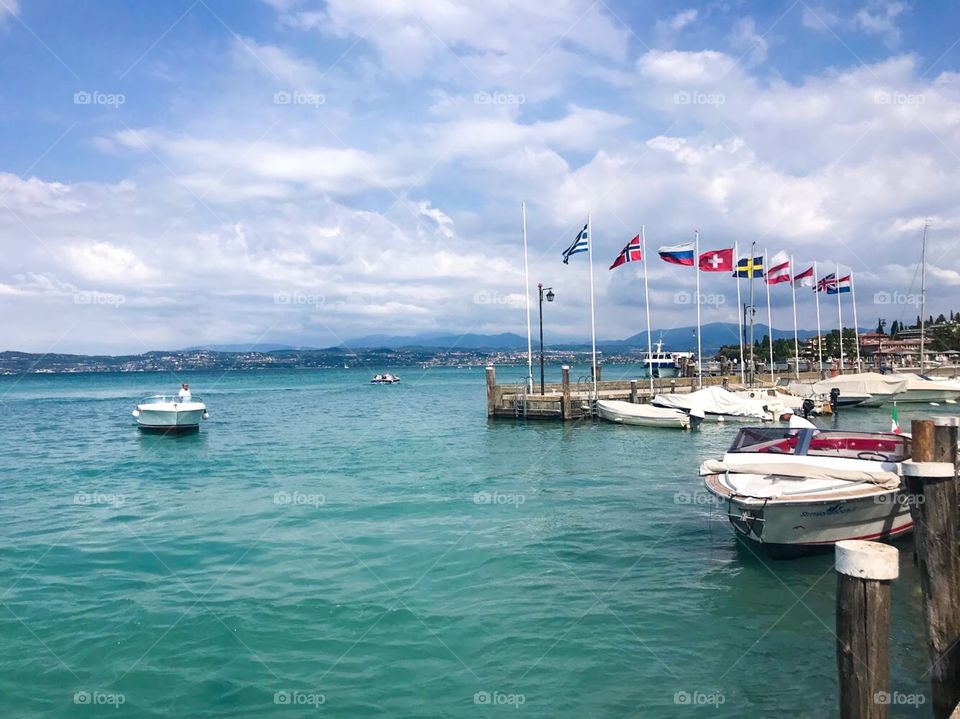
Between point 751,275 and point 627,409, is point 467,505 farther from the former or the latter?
point 751,275

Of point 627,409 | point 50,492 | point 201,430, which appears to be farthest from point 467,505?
point 201,430

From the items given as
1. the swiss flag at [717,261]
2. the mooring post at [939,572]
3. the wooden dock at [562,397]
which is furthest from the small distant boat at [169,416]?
the mooring post at [939,572]

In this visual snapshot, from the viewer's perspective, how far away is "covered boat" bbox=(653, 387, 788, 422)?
40188 mm

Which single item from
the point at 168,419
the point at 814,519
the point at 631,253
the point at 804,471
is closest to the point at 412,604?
the point at 814,519

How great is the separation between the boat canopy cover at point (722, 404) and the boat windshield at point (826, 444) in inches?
985

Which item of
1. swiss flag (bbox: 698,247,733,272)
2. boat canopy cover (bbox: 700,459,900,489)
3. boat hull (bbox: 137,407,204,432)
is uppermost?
swiss flag (bbox: 698,247,733,272)

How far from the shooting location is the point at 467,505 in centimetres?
2000

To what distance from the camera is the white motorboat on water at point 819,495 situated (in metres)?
12.6

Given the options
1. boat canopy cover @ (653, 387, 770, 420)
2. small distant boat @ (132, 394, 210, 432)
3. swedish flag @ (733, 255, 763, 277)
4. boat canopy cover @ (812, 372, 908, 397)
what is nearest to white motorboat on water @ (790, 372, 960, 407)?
boat canopy cover @ (812, 372, 908, 397)

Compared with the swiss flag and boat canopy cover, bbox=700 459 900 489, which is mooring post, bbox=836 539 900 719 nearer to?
boat canopy cover, bbox=700 459 900 489

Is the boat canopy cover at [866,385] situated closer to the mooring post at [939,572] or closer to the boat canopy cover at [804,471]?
the boat canopy cover at [804,471]

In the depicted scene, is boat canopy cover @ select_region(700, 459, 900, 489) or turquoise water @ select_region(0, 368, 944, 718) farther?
boat canopy cover @ select_region(700, 459, 900, 489)

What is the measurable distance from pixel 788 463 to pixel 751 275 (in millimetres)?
34026

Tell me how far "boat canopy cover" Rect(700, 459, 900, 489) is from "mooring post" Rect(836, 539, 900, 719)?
8239mm
